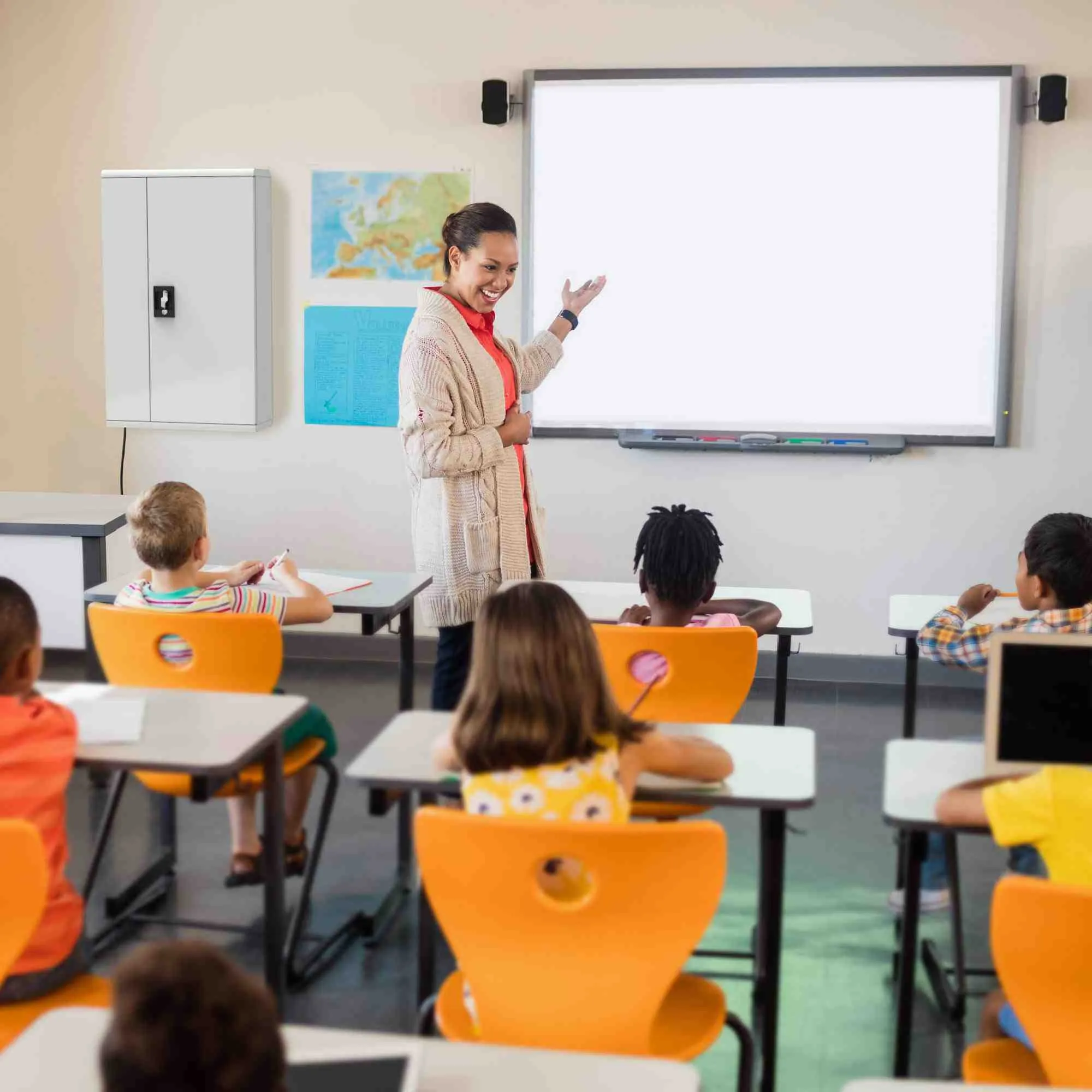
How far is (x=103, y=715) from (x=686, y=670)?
114cm

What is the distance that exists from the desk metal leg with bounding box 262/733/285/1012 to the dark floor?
0.42 meters

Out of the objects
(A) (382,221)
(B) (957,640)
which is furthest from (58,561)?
(B) (957,640)

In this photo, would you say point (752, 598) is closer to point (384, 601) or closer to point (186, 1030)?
point (384, 601)

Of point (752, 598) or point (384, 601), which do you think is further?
point (752, 598)

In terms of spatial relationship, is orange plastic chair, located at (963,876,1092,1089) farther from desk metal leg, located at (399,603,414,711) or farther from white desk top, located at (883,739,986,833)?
desk metal leg, located at (399,603,414,711)

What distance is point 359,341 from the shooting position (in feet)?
18.2

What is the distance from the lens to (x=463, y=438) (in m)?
3.46

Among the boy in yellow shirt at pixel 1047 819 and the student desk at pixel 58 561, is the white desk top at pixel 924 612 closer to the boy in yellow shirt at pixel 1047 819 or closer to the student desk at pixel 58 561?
the boy in yellow shirt at pixel 1047 819

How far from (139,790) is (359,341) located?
6.80 feet

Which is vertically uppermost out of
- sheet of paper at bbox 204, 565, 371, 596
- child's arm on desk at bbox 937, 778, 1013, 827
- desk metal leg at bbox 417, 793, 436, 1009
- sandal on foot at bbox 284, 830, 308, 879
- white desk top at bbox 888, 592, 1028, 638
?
sheet of paper at bbox 204, 565, 371, 596

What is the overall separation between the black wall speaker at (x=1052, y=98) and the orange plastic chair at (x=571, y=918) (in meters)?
4.04

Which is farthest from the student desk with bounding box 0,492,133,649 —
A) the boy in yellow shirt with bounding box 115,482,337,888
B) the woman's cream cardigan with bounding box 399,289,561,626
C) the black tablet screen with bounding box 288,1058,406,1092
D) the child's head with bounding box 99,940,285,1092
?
the child's head with bounding box 99,940,285,1092

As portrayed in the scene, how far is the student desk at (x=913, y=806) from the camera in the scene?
81.0 inches

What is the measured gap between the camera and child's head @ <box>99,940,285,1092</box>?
905 mm
